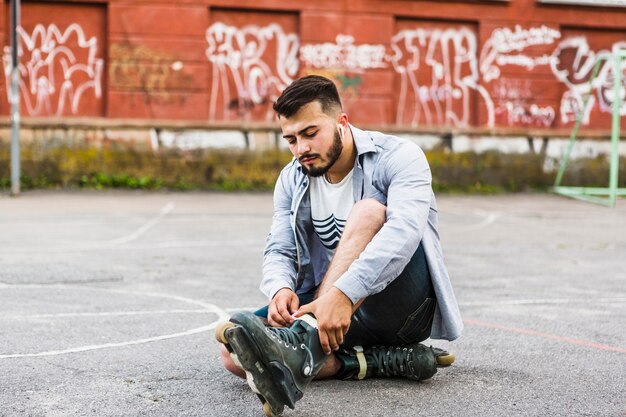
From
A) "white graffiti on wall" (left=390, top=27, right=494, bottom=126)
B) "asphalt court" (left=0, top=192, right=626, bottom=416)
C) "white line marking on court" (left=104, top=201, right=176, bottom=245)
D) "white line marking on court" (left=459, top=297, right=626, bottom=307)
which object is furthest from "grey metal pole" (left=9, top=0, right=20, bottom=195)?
"white line marking on court" (left=459, top=297, right=626, bottom=307)

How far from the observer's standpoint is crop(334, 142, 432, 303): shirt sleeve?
4059 millimetres

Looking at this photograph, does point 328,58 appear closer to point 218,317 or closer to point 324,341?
point 218,317

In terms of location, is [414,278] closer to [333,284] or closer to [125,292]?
[333,284]

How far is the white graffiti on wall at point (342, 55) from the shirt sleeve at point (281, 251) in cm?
1337

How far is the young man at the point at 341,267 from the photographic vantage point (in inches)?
154

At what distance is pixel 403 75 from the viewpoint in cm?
1862

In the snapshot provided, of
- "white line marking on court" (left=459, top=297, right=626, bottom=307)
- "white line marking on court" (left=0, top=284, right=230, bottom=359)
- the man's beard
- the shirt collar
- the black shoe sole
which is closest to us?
the black shoe sole

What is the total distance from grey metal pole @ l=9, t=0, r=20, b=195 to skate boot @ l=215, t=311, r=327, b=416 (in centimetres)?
1243

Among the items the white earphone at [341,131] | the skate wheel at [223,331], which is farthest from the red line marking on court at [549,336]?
the skate wheel at [223,331]

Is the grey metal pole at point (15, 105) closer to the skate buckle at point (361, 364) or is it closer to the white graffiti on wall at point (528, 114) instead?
the white graffiti on wall at point (528, 114)

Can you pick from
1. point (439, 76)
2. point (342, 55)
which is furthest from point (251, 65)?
point (439, 76)

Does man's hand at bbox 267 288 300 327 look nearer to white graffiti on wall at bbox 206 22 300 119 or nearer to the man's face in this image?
the man's face

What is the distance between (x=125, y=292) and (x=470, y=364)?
3.24 metres

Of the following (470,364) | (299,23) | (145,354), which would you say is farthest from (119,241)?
(299,23)
